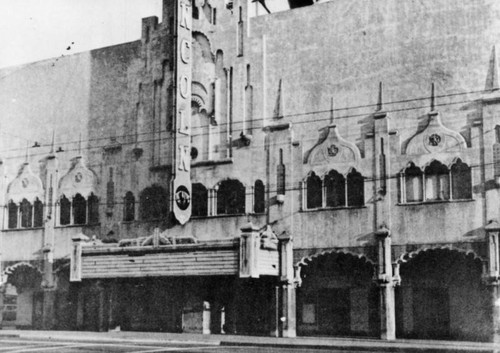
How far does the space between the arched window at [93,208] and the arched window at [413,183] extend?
14.6 meters

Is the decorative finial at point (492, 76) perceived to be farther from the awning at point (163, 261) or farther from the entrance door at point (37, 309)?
the entrance door at point (37, 309)

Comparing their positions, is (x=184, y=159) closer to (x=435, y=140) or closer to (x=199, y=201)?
(x=199, y=201)

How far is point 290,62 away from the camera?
97.9ft

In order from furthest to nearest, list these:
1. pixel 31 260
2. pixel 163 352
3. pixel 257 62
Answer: pixel 31 260, pixel 257 62, pixel 163 352

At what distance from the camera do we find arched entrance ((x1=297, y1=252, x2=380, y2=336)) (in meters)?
27.8

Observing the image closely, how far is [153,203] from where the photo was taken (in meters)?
32.4

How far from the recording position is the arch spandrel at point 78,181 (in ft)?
112

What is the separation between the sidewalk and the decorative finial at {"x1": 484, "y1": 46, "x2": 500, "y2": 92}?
8.92 meters

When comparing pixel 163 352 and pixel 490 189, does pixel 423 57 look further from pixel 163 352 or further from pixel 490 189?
pixel 163 352

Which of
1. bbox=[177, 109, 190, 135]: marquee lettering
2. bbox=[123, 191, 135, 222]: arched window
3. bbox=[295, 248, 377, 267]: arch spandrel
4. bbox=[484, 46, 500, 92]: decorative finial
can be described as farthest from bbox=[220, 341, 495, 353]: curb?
bbox=[123, 191, 135, 222]: arched window

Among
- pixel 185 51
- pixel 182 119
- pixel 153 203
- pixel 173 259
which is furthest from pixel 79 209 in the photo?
pixel 185 51

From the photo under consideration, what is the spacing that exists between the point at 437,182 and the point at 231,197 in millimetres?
8572

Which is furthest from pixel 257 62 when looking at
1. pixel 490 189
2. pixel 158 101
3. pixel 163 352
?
pixel 163 352

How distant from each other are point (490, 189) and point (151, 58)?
52.9 feet
